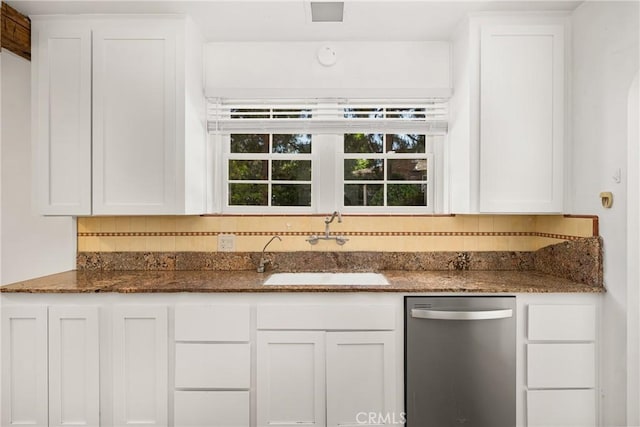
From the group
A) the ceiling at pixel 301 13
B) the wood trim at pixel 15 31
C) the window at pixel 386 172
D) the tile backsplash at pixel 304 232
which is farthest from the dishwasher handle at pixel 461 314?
the wood trim at pixel 15 31

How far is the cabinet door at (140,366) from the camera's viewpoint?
7.14 feet

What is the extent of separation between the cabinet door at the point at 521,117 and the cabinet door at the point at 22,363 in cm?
238

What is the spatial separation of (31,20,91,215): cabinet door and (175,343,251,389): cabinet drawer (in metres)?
0.99

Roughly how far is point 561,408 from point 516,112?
1528 millimetres

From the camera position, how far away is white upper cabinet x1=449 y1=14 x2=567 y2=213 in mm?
2438

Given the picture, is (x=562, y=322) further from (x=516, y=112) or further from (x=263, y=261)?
(x=263, y=261)

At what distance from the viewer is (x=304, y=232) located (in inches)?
111

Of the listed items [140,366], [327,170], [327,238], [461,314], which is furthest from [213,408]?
[327,170]

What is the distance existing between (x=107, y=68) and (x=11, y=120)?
Result: 24.7 inches

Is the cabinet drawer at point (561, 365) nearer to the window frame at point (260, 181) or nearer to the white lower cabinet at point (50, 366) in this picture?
the window frame at point (260, 181)

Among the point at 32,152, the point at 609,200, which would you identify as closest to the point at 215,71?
the point at 32,152

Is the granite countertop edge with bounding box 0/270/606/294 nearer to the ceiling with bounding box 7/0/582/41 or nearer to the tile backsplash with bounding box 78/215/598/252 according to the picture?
the tile backsplash with bounding box 78/215/598/252

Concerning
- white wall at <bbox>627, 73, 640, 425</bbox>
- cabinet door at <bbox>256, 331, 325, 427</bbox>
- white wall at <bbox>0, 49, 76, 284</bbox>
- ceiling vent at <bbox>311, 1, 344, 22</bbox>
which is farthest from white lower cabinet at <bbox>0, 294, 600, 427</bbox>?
ceiling vent at <bbox>311, 1, 344, 22</bbox>

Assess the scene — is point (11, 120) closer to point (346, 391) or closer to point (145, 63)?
point (145, 63)
